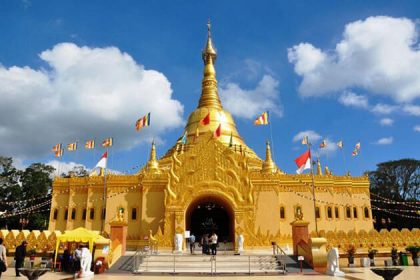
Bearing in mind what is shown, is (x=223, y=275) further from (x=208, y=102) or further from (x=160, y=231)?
(x=208, y=102)

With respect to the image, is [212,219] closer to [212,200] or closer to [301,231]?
[212,200]

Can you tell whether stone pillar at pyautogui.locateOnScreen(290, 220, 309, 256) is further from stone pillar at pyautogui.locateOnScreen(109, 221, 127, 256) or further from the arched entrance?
stone pillar at pyautogui.locateOnScreen(109, 221, 127, 256)

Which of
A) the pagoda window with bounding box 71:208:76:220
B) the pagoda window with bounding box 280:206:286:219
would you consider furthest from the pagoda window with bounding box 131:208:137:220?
the pagoda window with bounding box 280:206:286:219

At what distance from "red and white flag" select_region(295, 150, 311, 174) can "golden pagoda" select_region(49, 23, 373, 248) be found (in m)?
3.23

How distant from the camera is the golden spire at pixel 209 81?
163 ft

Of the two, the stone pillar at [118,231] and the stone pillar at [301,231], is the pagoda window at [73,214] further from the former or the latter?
the stone pillar at [301,231]

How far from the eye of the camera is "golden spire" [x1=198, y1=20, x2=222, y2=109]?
4962 centimetres

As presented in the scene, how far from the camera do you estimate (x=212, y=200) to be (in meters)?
33.5

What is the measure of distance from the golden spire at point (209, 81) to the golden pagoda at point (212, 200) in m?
11.7

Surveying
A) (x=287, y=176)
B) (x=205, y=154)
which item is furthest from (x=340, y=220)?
(x=205, y=154)

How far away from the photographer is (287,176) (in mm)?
36750

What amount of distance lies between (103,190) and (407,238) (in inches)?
1070

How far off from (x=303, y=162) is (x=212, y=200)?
28.4ft

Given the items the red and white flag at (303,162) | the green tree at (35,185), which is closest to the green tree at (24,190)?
the green tree at (35,185)
